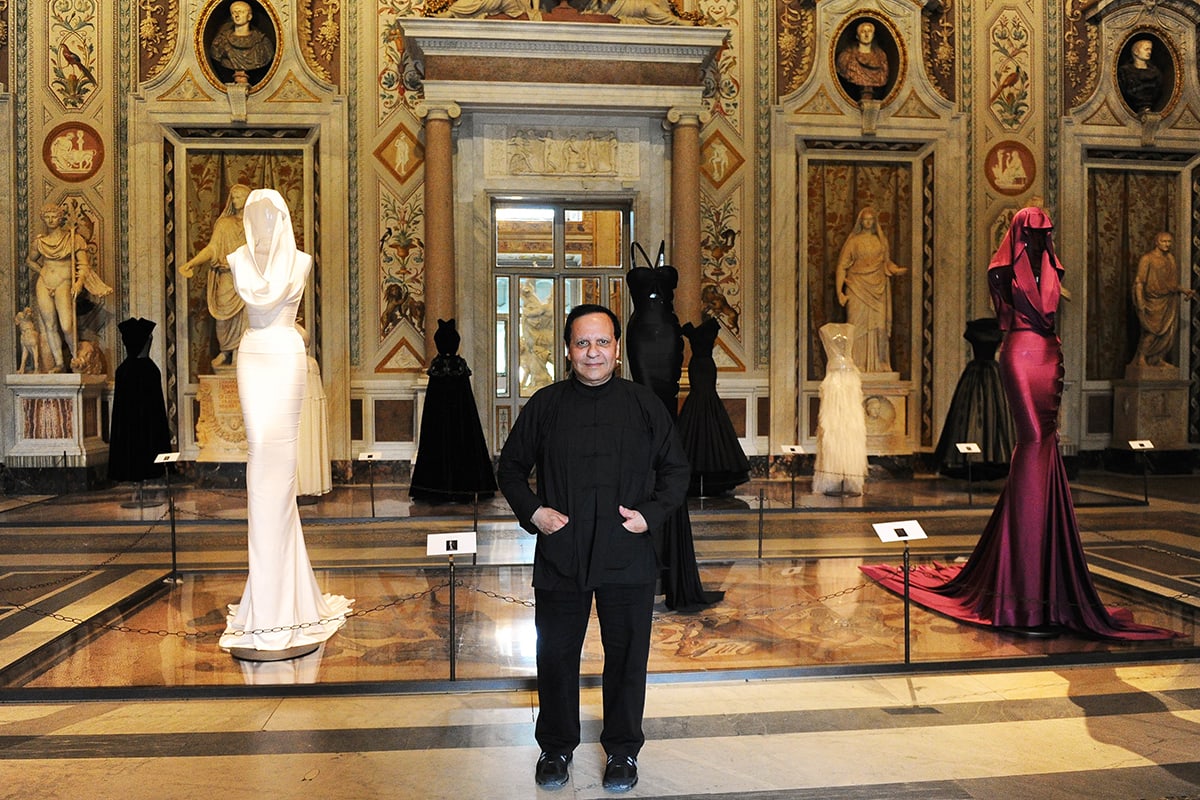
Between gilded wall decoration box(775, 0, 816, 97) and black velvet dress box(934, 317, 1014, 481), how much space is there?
366cm

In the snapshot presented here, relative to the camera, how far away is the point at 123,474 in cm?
982

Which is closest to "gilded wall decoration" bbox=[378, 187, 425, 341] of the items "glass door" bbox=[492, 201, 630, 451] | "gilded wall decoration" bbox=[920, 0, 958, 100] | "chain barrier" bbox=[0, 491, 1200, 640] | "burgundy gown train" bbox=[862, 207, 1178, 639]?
"glass door" bbox=[492, 201, 630, 451]

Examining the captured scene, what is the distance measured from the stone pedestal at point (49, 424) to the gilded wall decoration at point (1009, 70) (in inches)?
437

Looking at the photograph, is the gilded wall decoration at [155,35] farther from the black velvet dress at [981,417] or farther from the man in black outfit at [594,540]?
the man in black outfit at [594,540]

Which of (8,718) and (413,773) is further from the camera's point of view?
(8,718)

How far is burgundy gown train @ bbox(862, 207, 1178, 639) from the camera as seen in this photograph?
210 inches

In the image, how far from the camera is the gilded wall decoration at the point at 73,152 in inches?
450

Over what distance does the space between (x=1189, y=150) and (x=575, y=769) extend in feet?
42.0

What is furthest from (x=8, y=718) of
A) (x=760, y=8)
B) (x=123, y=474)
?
(x=760, y=8)

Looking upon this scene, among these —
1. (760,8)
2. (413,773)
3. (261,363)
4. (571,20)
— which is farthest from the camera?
(760,8)

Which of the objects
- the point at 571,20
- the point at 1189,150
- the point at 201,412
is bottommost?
the point at 201,412

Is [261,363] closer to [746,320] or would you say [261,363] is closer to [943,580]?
[943,580]

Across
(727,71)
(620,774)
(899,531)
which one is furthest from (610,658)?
(727,71)

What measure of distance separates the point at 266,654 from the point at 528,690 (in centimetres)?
139
